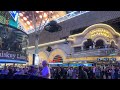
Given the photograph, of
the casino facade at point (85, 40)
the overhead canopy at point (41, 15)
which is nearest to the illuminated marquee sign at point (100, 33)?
A: the casino facade at point (85, 40)

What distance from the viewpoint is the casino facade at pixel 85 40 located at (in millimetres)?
14242

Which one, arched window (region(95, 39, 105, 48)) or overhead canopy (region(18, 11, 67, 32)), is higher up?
overhead canopy (region(18, 11, 67, 32))

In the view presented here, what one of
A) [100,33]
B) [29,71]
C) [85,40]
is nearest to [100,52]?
[85,40]

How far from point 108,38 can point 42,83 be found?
35.9 ft

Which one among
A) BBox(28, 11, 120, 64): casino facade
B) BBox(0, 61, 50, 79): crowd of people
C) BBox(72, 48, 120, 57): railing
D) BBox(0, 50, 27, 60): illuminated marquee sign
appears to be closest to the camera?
BBox(0, 61, 50, 79): crowd of people

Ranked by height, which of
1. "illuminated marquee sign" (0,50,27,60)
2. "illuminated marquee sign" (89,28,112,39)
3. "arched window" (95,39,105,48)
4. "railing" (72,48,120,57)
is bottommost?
"illuminated marquee sign" (0,50,27,60)

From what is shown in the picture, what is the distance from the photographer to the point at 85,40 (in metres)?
16.1

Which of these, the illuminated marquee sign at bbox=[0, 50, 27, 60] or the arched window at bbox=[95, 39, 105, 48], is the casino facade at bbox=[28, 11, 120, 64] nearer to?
the arched window at bbox=[95, 39, 105, 48]

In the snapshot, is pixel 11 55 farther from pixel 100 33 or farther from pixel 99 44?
pixel 100 33

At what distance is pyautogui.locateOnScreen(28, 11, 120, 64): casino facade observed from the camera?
14242 mm

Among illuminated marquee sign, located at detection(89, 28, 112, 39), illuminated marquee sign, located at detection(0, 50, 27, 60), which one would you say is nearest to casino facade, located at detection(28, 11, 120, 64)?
illuminated marquee sign, located at detection(89, 28, 112, 39)

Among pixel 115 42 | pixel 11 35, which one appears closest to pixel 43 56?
pixel 115 42

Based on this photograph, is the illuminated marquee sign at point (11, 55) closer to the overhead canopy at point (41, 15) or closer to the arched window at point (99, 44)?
the overhead canopy at point (41, 15)

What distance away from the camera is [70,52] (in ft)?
51.3
